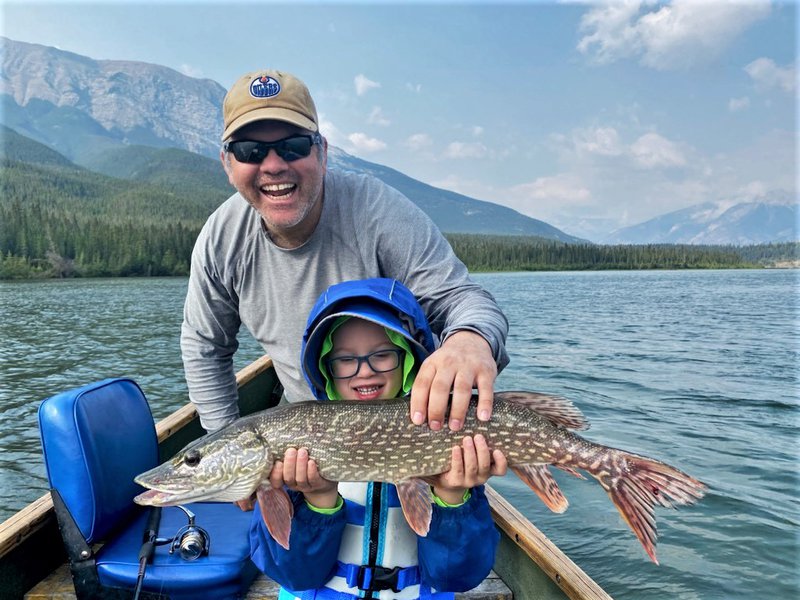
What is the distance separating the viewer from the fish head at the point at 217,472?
229cm

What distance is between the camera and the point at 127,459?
11.2ft

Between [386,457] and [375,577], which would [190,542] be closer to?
[375,577]

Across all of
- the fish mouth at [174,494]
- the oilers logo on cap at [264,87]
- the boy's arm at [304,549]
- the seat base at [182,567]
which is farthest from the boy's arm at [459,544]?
the oilers logo on cap at [264,87]

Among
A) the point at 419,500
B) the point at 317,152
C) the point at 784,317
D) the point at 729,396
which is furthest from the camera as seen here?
the point at 784,317

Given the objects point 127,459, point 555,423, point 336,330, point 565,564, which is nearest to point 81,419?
point 127,459

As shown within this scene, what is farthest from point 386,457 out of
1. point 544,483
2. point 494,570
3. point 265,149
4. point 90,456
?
point 494,570

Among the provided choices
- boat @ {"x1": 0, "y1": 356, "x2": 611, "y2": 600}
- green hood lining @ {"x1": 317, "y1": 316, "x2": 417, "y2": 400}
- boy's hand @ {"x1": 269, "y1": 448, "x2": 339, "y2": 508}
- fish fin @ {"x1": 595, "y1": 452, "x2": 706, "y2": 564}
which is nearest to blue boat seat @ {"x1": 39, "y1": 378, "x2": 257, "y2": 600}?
boat @ {"x1": 0, "y1": 356, "x2": 611, "y2": 600}

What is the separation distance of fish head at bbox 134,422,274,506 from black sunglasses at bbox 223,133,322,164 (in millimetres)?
1211

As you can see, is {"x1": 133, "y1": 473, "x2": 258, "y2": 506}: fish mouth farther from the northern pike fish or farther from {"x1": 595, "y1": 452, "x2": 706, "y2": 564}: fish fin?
{"x1": 595, "y1": 452, "x2": 706, "y2": 564}: fish fin

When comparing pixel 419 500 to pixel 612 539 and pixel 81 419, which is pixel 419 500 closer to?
pixel 81 419

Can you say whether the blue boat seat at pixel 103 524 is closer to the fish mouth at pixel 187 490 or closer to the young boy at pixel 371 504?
the young boy at pixel 371 504

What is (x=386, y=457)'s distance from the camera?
2277 millimetres

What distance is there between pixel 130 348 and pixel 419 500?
23.0 metres

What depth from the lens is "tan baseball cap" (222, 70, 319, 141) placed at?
2.68m
